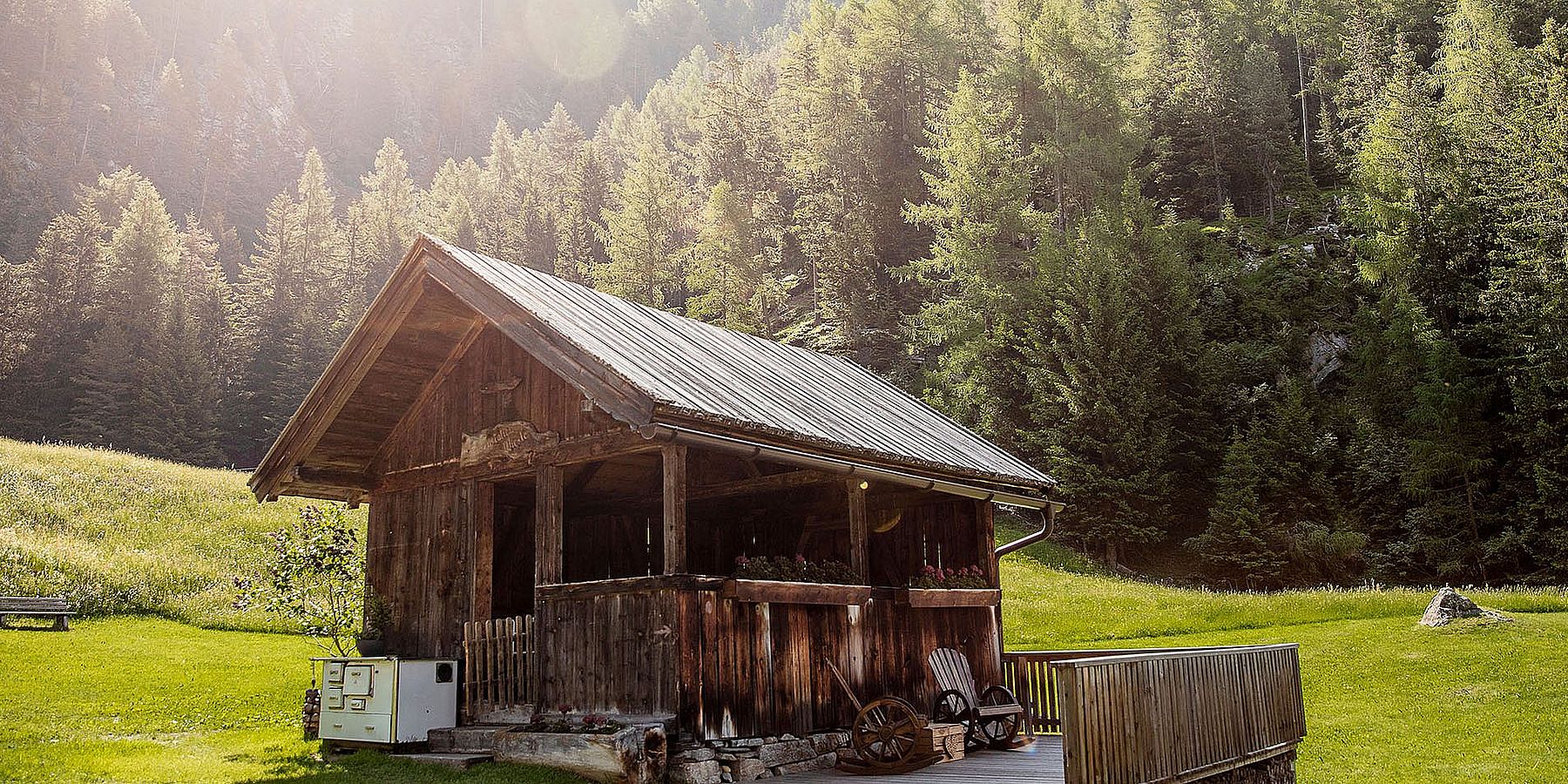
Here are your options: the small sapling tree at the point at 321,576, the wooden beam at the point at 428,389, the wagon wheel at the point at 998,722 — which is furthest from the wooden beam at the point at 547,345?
the wagon wheel at the point at 998,722

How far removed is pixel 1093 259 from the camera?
3703cm

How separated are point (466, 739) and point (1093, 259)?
2999 cm

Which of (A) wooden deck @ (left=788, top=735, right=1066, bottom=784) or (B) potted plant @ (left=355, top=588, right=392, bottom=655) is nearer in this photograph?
(A) wooden deck @ (left=788, top=735, right=1066, bottom=784)

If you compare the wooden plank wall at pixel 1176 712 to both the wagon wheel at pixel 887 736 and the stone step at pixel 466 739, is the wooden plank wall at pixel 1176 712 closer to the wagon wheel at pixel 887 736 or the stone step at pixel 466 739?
the wagon wheel at pixel 887 736

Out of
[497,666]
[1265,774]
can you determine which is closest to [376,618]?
[497,666]

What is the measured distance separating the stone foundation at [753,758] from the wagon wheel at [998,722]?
7.02ft

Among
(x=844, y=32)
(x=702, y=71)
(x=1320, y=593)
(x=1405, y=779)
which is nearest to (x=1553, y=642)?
(x=1320, y=593)

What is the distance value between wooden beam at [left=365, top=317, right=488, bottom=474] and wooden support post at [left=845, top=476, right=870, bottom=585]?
4.83 metres

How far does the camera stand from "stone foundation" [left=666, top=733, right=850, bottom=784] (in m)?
9.92

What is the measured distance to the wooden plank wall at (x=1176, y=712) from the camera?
8.21 meters

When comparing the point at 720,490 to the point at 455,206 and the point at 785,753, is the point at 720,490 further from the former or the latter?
the point at 455,206

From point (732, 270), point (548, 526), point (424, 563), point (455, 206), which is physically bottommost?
point (424, 563)

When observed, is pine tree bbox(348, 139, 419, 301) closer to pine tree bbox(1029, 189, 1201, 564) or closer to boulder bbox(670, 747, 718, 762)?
pine tree bbox(1029, 189, 1201, 564)

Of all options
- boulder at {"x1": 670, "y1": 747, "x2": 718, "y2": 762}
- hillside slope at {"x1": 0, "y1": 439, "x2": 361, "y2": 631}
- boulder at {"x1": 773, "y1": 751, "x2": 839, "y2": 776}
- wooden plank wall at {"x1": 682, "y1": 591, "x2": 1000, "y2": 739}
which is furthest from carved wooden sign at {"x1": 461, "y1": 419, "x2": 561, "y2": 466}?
hillside slope at {"x1": 0, "y1": 439, "x2": 361, "y2": 631}
